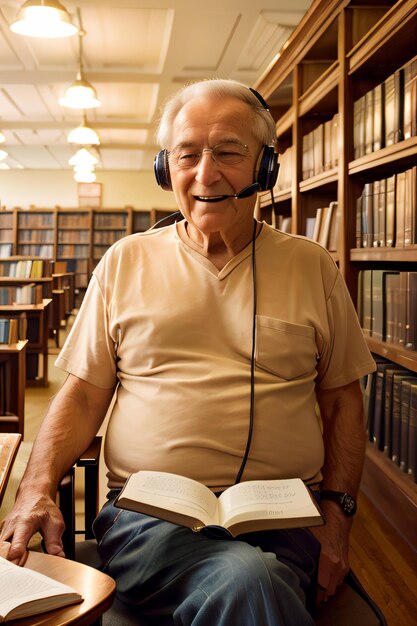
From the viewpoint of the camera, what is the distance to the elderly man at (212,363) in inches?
48.2

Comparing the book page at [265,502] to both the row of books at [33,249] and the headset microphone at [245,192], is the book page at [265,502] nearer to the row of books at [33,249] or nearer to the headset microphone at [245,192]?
the headset microphone at [245,192]

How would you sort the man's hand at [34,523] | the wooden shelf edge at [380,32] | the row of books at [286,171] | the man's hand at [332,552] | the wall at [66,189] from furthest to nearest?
the wall at [66,189]
the row of books at [286,171]
the wooden shelf edge at [380,32]
the man's hand at [332,552]
the man's hand at [34,523]

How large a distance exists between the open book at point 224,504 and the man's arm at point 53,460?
6.7 inches

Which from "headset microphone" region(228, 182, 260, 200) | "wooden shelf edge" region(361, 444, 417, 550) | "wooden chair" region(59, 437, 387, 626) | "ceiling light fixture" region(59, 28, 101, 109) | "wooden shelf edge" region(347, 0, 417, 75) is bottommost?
"wooden shelf edge" region(361, 444, 417, 550)

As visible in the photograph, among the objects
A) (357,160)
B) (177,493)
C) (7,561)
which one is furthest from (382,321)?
(7,561)

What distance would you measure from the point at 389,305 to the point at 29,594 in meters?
2.13

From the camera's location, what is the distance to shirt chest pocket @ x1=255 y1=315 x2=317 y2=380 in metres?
1.35

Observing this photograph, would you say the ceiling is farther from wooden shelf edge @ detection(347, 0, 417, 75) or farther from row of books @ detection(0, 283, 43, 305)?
wooden shelf edge @ detection(347, 0, 417, 75)

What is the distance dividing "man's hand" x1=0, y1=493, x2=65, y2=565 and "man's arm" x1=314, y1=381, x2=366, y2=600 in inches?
19.7

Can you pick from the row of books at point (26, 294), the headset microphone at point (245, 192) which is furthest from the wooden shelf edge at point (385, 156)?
the row of books at point (26, 294)

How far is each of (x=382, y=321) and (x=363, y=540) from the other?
2.85ft

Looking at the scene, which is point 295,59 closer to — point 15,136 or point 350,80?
point 350,80

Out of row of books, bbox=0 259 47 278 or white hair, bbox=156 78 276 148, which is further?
row of books, bbox=0 259 47 278

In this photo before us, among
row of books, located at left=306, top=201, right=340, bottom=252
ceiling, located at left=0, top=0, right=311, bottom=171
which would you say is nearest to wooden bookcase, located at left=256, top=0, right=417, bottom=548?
row of books, located at left=306, top=201, right=340, bottom=252
